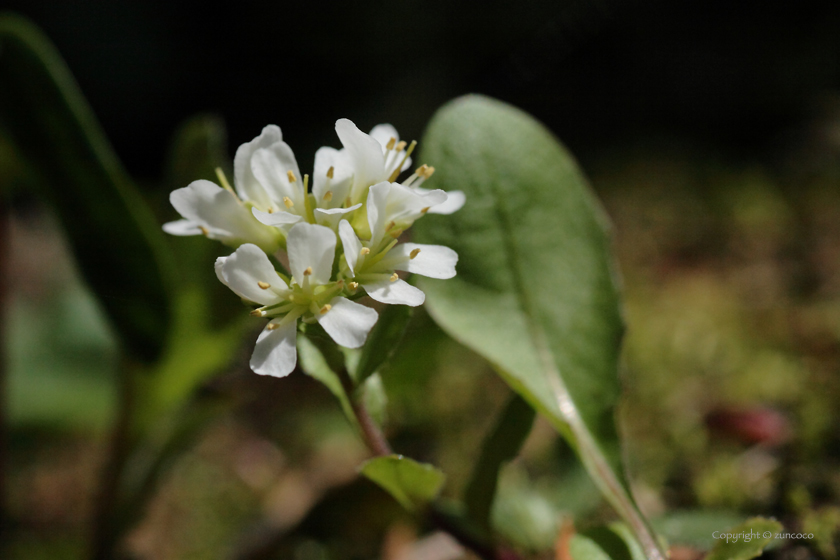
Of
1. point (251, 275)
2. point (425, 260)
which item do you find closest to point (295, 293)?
point (251, 275)

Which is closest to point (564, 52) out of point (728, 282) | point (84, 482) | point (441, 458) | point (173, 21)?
point (728, 282)

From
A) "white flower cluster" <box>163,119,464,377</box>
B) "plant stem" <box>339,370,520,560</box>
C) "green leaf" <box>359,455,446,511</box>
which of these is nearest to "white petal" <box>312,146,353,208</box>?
"white flower cluster" <box>163,119,464,377</box>

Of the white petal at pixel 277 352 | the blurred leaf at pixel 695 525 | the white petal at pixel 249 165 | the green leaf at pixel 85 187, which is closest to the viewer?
the white petal at pixel 277 352

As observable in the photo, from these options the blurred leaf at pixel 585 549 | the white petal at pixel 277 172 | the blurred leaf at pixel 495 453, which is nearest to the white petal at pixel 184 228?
the white petal at pixel 277 172

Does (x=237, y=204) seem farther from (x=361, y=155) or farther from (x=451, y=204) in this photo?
(x=451, y=204)

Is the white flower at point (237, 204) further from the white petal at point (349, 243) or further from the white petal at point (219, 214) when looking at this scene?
the white petal at point (349, 243)

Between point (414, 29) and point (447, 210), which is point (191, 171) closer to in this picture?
point (447, 210)

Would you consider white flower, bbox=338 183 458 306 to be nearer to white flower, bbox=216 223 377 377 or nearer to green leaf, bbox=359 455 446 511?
white flower, bbox=216 223 377 377
